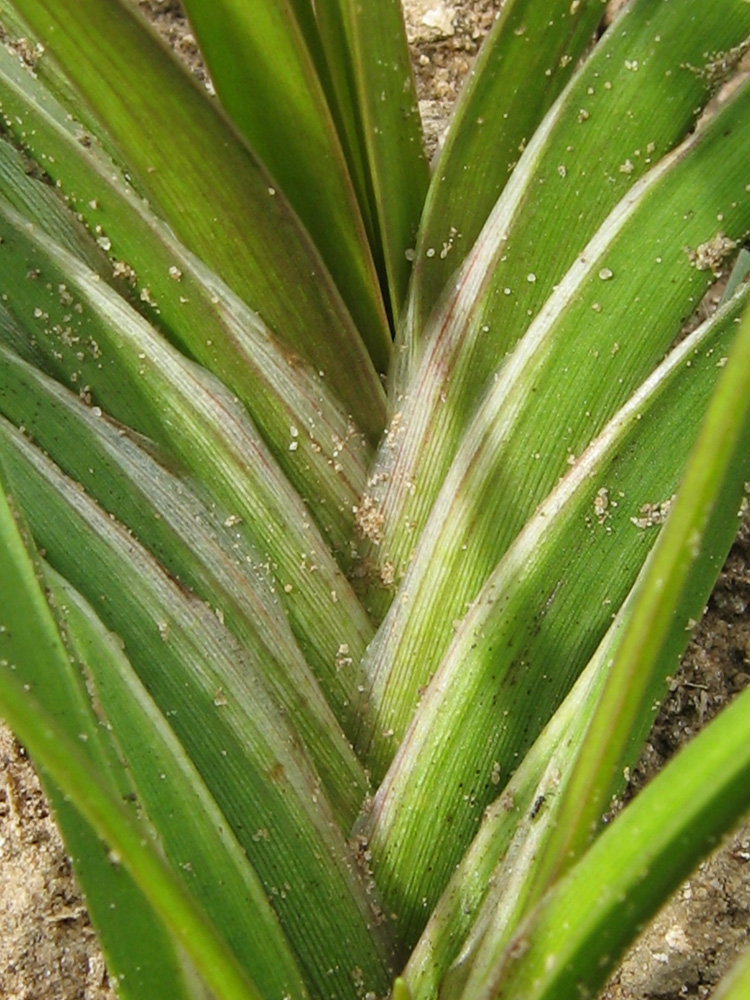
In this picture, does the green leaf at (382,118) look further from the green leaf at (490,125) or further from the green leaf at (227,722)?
the green leaf at (227,722)

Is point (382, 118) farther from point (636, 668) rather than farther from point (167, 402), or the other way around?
point (636, 668)

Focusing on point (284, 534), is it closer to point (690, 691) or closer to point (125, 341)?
point (125, 341)

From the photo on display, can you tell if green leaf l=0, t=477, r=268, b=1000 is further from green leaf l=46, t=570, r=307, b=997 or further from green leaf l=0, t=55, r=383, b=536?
green leaf l=0, t=55, r=383, b=536

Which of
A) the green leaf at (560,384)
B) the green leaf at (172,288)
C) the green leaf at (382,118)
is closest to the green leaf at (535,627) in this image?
the green leaf at (560,384)

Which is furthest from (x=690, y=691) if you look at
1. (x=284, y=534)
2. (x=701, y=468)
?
(x=701, y=468)

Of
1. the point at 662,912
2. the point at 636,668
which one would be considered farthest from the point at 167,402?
the point at 662,912

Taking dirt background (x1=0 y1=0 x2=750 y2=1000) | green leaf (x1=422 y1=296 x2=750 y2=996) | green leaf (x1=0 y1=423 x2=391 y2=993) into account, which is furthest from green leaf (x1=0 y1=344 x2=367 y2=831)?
dirt background (x1=0 y1=0 x2=750 y2=1000)
